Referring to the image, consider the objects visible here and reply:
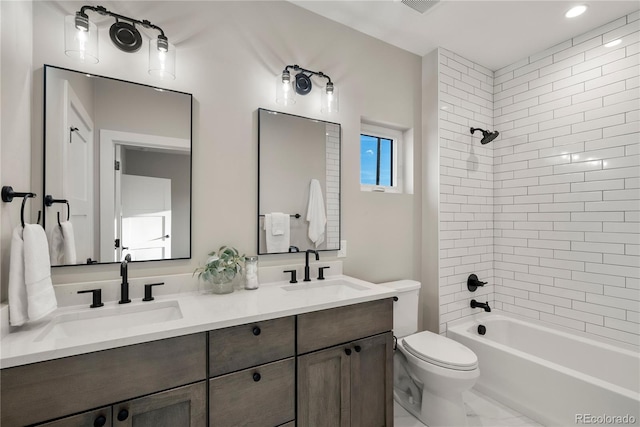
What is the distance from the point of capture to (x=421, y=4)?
1.89 meters

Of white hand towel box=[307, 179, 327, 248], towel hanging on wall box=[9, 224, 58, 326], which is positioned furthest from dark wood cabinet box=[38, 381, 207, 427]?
white hand towel box=[307, 179, 327, 248]

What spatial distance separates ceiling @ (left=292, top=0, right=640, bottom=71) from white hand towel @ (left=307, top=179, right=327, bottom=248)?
1217 millimetres

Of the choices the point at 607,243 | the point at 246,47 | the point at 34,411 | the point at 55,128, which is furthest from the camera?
the point at 607,243

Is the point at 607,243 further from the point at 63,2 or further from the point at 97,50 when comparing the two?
the point at 63,2

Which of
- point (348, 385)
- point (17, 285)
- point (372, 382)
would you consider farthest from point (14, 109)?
point (372, 382)

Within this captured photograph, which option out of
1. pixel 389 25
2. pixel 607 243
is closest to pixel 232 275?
pixel 389 25

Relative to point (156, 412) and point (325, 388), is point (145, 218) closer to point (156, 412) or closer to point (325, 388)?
point (156, 412)

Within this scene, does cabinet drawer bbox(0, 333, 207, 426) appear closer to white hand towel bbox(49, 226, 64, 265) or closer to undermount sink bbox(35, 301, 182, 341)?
undermount sink bbox(35, 301, 182, 341)

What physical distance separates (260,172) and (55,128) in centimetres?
98

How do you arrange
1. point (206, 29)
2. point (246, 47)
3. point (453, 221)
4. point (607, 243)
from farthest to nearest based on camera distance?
point (453, 221)
point (607, 243)
point (246, 47)
point (206, 29)

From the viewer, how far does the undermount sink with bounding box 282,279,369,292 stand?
69.9 inches

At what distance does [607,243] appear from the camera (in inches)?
85.0

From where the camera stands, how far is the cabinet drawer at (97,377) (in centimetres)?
88

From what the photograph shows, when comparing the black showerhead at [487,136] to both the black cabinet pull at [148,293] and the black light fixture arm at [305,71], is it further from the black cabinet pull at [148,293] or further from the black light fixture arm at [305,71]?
the black cabinet pull at [148,293]
